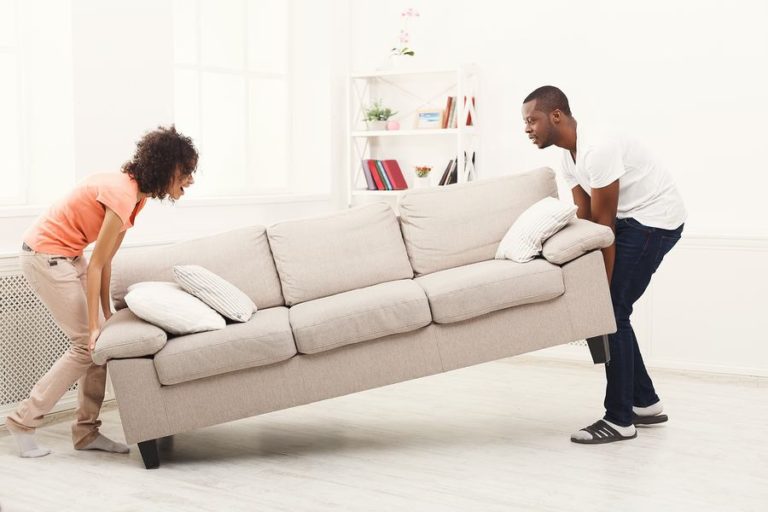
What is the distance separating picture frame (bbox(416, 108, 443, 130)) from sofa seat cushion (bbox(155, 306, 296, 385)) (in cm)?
246

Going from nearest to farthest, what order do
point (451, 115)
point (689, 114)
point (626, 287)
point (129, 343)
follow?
1. point (129, 343)
2. point (626, 287)
3. point (689, 114)
4. point (451, 115)

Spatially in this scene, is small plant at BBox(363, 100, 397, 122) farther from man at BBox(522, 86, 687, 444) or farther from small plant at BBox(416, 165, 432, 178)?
man at BBox(522, 86, 687, 444)

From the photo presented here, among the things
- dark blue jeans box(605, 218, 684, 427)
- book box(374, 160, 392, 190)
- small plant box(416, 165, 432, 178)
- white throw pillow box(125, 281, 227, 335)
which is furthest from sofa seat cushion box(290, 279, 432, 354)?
book box(374, 160, 392, 190)

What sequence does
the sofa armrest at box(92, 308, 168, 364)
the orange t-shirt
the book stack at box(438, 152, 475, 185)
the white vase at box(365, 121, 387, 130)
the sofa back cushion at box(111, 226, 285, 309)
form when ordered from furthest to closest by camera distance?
the white vase at box(365, 121, 387, 130) < the book stack at box(438, 152, 475, 185) < the sofa back cushion at box(111, 226, 285, 309) < the orange t-shirt < the sofa armrest at box(92, 308, 168, 364)

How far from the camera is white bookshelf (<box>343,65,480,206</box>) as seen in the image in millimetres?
5355

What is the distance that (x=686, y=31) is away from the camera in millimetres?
4742

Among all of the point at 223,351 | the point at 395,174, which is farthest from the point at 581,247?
the point at 395,174

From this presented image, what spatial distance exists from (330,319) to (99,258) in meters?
0.83

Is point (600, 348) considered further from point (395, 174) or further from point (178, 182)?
point (395, 174)

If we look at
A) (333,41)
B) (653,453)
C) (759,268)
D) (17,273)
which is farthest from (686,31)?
(17,273)

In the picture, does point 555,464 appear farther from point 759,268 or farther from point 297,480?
point 759,268

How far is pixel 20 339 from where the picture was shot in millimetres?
3834

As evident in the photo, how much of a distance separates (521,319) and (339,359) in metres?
0.69

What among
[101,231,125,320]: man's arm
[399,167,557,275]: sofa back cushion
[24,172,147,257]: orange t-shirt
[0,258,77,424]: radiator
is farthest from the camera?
[399,167,557,275]: sofa back cushion
